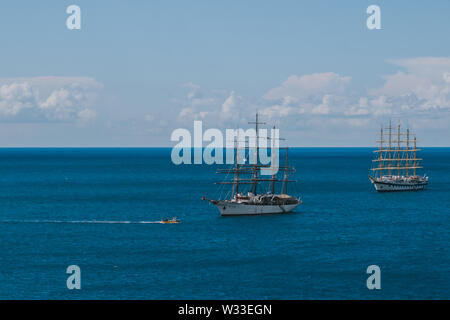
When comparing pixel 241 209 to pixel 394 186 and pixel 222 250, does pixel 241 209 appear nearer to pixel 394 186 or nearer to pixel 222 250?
pixel 222 250

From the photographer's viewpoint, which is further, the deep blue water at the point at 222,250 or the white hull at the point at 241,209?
the white hull at the point at 241,209

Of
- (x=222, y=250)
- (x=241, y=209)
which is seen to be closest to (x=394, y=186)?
(x=241, y=209)

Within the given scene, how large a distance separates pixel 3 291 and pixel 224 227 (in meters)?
47.1

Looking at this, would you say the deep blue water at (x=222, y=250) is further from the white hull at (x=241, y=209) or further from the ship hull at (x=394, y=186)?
Answer: the ship hull at (x=394, y=186)

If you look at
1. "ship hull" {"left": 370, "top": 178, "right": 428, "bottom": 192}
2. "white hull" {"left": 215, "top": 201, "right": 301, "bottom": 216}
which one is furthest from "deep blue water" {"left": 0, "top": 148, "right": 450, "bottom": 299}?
"ship hull" {"left": 370, "top": 178, "right": 428, "bottom": 192}

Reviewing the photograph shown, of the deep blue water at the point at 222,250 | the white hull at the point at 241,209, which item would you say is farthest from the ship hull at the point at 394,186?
the white hull at the point at 241,209

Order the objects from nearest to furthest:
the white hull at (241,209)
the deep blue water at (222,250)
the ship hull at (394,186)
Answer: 1. the deep blue water at (222,250)
2. the white hull at (241,209)
3. the ship hull at (394,186)

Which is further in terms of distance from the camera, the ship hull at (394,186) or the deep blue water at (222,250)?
the ship hull at (394,186)

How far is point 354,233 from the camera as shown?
3861 inches

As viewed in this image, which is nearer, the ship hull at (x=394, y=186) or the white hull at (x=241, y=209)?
the white hull at (x=241, y=209)

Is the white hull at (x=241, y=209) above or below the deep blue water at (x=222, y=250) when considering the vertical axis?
above

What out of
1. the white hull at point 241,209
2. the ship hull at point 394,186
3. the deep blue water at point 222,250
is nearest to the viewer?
the deep blue water at point 222,250

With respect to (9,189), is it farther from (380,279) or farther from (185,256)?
(380,279)

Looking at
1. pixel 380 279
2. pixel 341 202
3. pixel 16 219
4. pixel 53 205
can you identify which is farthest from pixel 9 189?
pixel 380 279
